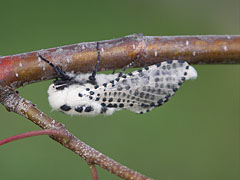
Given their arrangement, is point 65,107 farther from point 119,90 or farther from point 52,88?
point 119,90

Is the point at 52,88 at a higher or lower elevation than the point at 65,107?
higher

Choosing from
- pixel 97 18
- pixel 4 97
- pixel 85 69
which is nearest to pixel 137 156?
pixel 97 18

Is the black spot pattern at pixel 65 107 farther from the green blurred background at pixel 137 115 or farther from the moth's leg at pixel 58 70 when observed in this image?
the green blurred background at pixel 137 115

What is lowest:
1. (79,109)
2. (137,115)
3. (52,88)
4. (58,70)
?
(137,115)

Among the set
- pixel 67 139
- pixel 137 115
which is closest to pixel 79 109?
pixel 67 139

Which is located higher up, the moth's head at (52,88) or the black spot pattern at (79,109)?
the moth's head at (52,88)

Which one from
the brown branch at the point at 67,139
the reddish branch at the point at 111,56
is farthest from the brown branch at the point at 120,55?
the brown branch at the point at 67,139

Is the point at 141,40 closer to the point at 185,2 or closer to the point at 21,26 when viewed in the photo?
the point at 21,26

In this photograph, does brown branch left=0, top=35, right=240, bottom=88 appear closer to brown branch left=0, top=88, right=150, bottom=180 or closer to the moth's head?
brown branch left=0, top=88, right=150, bottom=180
